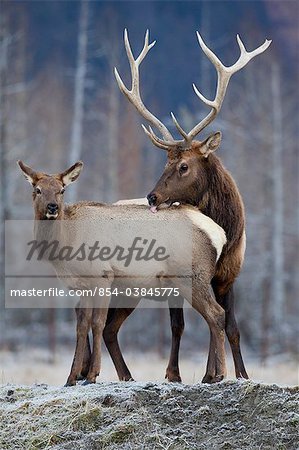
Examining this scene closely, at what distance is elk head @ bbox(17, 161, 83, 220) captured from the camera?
392 inches

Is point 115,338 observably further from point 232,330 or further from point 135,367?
point 135,367

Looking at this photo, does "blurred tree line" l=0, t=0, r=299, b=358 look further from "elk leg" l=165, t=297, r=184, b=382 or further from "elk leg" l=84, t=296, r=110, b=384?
"elk leg" l=84, t=296, r=110, b=384

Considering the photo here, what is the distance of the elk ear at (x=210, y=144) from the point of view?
34.6 feet

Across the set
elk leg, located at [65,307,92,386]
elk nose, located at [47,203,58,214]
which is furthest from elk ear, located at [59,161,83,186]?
elk leg, located at [65,307,92,386]

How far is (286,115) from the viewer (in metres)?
31.1

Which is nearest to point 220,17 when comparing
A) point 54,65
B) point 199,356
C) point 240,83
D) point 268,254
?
point 54,65

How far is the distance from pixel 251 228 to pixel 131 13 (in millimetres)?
16771

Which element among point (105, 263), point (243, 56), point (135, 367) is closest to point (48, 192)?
point (105, 263)

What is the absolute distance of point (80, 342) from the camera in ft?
32.3

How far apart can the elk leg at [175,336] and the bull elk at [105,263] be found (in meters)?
0.45

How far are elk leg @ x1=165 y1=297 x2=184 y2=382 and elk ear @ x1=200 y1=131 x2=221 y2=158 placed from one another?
1545 millimetres

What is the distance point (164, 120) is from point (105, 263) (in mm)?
26495

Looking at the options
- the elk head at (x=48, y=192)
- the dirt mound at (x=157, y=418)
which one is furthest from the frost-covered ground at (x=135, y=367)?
the dirt mound at (x=157, y=418)

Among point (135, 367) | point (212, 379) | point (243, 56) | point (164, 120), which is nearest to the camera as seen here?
point (212, 379)
